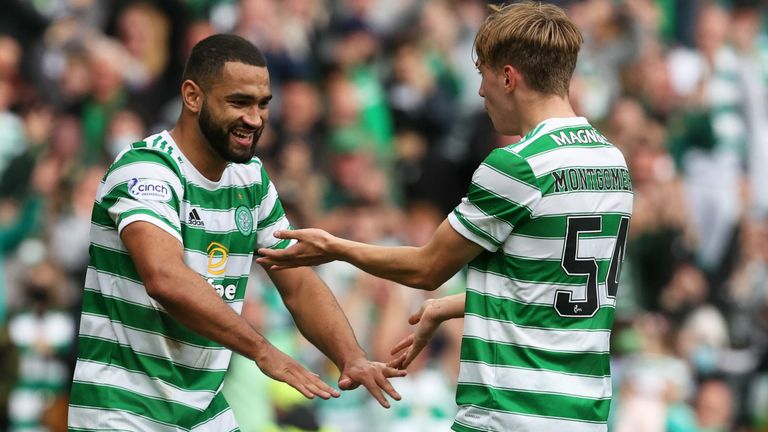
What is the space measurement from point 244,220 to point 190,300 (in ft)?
2.12

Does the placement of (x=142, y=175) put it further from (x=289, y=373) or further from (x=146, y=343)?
(x=289, y=373)

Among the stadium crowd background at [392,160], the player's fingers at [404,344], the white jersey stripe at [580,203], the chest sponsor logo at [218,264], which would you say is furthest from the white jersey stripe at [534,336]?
the stadium crowd background at [392,160]

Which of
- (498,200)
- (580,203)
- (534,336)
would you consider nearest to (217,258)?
(498,200)

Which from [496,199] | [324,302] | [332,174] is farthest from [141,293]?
[332,174]

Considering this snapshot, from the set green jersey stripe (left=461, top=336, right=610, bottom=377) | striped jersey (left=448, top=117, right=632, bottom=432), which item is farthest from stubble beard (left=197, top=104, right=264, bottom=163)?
green jersey stripe (left=461, top=336, right=610, bottom=377)

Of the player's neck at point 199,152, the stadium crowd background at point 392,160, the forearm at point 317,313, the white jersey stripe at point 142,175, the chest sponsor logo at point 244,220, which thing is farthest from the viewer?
the stadium crowd background at point 392,160

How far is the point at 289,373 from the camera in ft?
17.1

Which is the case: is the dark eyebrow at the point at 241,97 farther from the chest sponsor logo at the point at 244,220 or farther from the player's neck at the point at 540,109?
the player's neck at the point at 540,109

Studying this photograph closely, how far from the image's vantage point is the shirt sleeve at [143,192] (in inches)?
204

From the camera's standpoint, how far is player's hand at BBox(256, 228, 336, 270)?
5.30 m

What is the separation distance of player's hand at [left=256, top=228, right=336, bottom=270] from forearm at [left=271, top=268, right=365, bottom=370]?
0.55 meters

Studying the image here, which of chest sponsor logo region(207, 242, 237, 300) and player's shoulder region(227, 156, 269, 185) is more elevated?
player's shoulder region(227, 156, 269, 185)

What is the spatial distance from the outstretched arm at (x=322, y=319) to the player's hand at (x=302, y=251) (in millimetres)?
394

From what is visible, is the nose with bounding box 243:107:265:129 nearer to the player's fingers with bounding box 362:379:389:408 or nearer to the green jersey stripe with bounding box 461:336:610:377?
the player's fingers with bounding box 362:379:389:408
